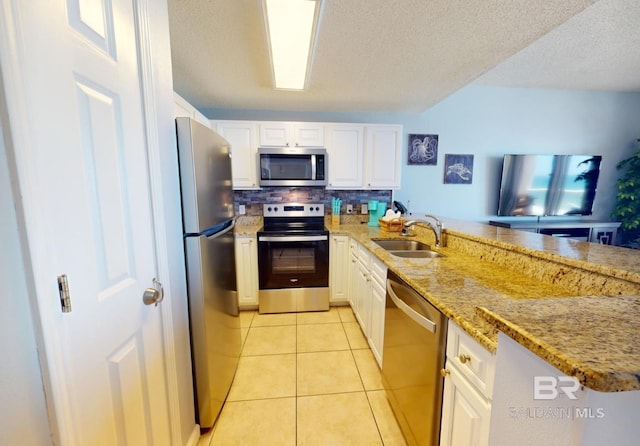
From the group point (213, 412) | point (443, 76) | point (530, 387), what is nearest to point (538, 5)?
point (443, 76)

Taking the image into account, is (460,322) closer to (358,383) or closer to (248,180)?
(358,383)

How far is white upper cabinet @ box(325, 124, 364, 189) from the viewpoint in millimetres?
3014

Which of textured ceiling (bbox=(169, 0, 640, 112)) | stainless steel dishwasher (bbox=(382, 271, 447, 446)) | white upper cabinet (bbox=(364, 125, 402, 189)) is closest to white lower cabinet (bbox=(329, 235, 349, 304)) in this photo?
white upper cabinet (bbox=(364, 125, 402, 189))

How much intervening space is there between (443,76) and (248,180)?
2.29 m

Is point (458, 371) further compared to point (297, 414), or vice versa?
point (297, 414)

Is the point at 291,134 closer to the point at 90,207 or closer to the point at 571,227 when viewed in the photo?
the point at 90,207

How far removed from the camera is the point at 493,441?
1.90 feet

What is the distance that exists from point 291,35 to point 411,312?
184 centimetres

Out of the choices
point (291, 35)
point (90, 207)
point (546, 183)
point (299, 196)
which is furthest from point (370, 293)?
point (546, 183)

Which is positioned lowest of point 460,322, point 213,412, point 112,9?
point 213,412

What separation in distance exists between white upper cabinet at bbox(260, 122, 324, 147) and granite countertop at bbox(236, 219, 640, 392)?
1.68 meters

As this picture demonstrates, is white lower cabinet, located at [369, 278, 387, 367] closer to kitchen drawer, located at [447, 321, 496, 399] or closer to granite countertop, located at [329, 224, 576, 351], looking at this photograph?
granite countertop, located at [329, 224, 576, 351]

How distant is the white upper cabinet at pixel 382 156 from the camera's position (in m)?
3.06

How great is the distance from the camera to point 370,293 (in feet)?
6.72
